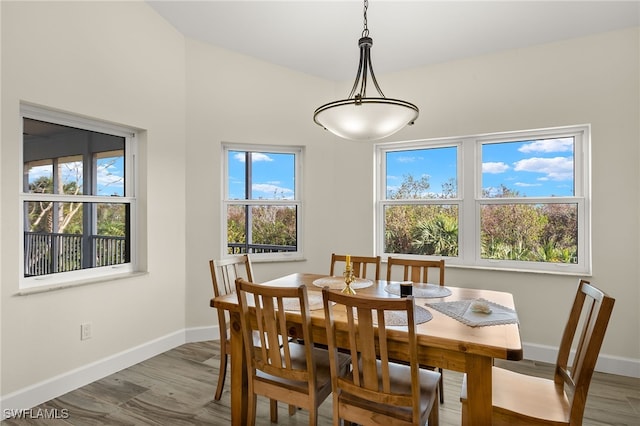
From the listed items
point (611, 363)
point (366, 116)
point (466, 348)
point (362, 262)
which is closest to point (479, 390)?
point (466, 348)

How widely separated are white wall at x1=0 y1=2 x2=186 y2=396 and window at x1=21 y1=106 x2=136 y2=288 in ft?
0.49

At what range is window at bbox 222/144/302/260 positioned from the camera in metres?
3.84

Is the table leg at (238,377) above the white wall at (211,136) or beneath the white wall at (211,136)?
beneath

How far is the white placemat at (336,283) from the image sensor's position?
8.23 feet

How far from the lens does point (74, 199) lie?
9.06ft

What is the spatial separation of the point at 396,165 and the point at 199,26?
2379 millimetres

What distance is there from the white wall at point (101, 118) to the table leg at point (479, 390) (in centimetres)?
266

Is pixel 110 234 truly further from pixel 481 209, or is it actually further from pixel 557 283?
pixel 557 283

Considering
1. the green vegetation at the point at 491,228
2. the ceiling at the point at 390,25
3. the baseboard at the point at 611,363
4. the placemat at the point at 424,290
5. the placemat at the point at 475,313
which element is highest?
the ceiling at the point at 390,25

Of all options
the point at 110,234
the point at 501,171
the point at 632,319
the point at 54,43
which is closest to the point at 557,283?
the point at 632,319

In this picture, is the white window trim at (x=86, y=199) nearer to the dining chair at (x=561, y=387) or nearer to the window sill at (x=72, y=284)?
the window sill at (x=72, y=284)

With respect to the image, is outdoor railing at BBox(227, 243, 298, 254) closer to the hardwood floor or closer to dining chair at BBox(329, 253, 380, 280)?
dining chair at BBox(329, 253, 380, 280)

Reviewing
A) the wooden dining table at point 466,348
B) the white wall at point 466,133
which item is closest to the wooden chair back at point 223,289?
the wooden dining table at point 466,348

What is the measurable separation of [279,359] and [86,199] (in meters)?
2.14
